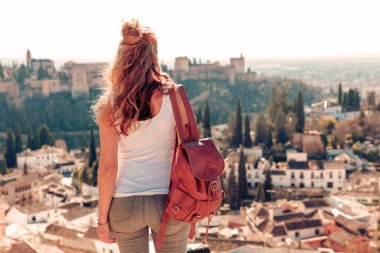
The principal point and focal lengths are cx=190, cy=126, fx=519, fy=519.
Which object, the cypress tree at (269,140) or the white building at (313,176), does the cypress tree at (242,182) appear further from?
the cypress tree at (269,140)

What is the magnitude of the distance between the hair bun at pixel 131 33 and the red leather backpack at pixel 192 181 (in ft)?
1.39

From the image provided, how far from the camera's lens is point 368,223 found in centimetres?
1723

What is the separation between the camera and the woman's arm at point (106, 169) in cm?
248

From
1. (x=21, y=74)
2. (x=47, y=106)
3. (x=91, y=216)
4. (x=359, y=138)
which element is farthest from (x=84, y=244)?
(x=21, y=74)

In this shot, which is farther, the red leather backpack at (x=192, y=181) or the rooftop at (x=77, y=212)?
the rooftop at (x=77, y=212)

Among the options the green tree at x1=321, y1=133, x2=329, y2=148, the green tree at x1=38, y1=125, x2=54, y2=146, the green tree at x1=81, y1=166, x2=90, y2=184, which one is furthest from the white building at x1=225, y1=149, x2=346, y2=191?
the green tree at x1=38, y1=125, x2=54, y2=146

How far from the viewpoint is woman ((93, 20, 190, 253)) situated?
8.09 ft

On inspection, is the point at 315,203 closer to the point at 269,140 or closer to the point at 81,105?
the point at 269,140

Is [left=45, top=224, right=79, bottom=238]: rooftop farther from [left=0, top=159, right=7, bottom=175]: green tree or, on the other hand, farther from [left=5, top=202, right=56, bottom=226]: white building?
[left=0, top=159, right=7, bottom=175]: green tree

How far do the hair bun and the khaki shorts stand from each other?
2.44 ft

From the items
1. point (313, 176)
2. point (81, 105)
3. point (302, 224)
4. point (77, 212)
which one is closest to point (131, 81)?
point (302, 224)

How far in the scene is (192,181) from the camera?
241cm

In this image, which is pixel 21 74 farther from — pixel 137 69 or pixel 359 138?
pixel 137 69

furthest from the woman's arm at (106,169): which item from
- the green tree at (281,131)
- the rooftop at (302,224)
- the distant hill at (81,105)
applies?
the distant hill at (81,105)
